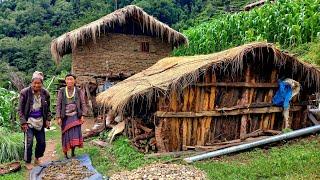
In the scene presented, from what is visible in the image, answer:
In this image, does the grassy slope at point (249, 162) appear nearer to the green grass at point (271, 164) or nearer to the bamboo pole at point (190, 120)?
the green grass at point (271, 164)

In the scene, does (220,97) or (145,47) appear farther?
(145,47)

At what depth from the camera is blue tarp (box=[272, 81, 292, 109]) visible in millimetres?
10016

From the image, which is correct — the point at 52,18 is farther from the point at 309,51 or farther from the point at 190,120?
the point at 190,120

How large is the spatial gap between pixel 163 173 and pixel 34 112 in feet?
10.2

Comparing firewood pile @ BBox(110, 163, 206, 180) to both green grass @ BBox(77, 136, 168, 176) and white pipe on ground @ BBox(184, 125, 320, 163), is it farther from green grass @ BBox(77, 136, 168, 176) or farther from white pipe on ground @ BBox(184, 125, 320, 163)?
white pipe on ground @ BBox(184, 125, 320, 163)

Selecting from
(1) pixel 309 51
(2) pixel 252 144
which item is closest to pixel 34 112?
(2) pixel 252 144

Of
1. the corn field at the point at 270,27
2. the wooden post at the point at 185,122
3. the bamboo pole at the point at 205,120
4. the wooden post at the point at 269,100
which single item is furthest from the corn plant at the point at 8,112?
the corn field at the point at 270,27

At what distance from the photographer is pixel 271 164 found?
754 cm

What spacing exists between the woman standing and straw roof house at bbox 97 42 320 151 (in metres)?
0.93

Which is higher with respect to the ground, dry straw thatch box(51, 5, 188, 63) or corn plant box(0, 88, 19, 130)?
dry straw thatch box(51, 5, 188, 63)

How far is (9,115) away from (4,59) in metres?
22.6

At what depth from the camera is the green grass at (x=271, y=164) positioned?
701 cm

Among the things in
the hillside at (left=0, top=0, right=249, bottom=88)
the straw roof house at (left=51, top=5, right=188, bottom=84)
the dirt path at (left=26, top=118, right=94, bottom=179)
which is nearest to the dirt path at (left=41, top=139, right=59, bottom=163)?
the dirt path at (left=26, top=118, right=94, bottom=179)

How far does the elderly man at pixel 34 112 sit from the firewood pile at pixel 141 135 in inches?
93.5
